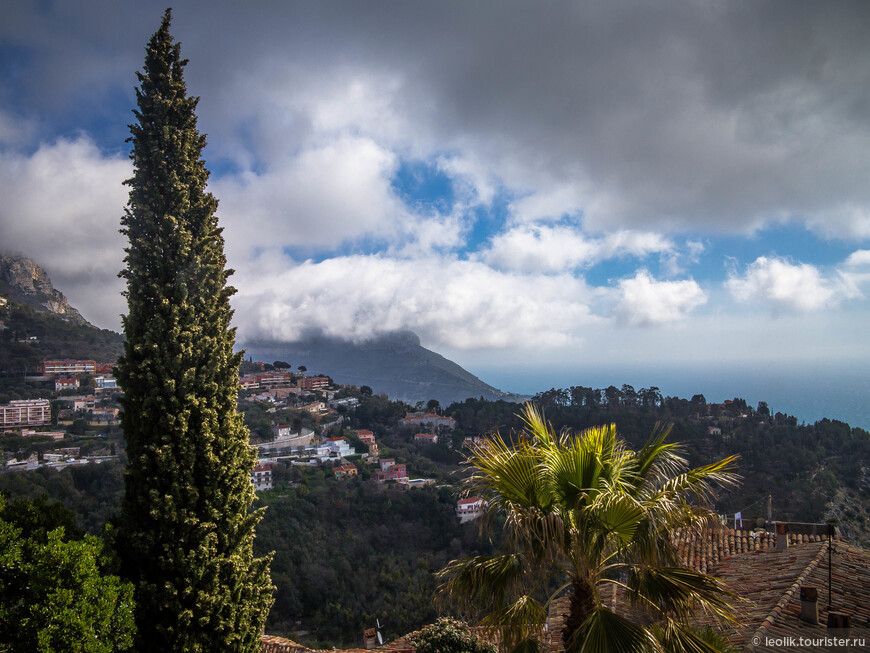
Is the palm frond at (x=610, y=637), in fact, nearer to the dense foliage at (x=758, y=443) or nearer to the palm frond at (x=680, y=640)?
the palm frond at (x=680, y=640)

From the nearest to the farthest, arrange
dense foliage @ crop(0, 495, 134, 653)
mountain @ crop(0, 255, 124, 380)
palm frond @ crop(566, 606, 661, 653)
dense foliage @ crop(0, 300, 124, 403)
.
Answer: palm frond @ crop(566, 606, 661, 653)
dense foliage @ crop(0, 495, 134, 653)
dense foliage @ crop(0, 300, 124, 403)
mountain @ crop(0, 255, 124, 380)

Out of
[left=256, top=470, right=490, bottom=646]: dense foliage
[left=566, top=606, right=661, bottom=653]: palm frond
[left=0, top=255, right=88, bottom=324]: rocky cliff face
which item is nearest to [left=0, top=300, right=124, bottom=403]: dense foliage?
[left=0, top=255, right=88, bottom=324]: rocky cliff face

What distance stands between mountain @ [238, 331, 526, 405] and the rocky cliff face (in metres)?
62.4

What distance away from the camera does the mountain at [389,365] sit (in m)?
117

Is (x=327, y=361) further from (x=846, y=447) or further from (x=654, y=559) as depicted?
(x=654, y=559)

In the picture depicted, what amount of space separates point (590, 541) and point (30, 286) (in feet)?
293

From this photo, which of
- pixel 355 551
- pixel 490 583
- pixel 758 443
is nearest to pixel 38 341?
pixel 355 551

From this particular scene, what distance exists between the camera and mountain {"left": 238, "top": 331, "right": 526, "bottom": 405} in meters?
117

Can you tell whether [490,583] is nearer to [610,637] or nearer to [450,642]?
[610,637]

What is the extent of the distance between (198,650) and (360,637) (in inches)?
775

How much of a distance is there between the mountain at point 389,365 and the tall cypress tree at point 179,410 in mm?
89980

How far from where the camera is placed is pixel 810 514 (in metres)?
24.6

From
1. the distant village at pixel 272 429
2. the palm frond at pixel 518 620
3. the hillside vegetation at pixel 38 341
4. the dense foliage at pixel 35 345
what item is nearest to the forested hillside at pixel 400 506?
the distant village at pixel 272 429

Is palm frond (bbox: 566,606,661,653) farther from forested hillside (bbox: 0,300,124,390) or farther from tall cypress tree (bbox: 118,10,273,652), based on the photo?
forested hillside (bbox: 0,300,124,390)
